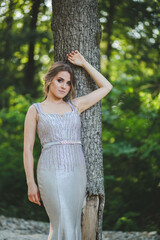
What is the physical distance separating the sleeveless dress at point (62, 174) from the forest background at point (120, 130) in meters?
2.06

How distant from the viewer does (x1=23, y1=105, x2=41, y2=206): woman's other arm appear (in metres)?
2.84

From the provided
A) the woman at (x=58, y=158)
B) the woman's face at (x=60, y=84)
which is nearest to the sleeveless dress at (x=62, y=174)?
the woman at (x=58, y=158)

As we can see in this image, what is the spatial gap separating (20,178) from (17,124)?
4.72 ft

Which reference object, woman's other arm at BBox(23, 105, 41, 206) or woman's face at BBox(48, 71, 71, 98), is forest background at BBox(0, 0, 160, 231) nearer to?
woman's face at BBox(48, 71, 71, 98)

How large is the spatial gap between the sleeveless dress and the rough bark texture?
252 mm

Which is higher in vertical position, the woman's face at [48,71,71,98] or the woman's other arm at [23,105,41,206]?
the woman's face at [48,71,71,98]

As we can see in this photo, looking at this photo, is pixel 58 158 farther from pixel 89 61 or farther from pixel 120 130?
pixel 120 130

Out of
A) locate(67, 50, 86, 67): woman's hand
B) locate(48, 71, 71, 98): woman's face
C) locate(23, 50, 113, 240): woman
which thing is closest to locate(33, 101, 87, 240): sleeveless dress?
locate(23, 50, 113, 240): woman

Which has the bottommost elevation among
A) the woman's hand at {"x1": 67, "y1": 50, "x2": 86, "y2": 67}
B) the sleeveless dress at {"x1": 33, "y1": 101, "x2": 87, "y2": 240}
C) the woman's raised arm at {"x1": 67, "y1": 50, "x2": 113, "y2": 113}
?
the sleeveless dress at {"x1": 33, "y1": 101, "x2": 87, "y2": 240}

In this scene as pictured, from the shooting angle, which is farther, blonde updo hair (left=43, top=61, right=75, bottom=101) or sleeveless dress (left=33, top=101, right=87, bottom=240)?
blonde updo hair (left=43, top=61, right=75, bottom=101)

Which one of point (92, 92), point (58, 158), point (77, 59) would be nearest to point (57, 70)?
point (77, 59)

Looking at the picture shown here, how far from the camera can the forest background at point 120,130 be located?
465cm

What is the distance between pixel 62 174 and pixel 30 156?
0.35 m

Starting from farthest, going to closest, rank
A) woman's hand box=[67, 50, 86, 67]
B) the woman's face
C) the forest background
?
the forest background
woman's hand box=[67, 50, 86, 67]
the woman's face
